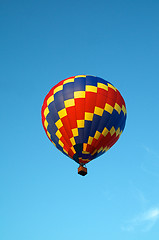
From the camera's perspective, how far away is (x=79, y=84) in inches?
797

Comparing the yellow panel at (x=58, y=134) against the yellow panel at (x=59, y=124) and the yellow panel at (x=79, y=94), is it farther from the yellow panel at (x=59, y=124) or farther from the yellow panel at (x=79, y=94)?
the yellow panel at (x=79, y=94)

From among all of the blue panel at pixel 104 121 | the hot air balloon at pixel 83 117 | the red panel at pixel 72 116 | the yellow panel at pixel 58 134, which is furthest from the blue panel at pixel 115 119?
the yellow panel at pixel 58 134

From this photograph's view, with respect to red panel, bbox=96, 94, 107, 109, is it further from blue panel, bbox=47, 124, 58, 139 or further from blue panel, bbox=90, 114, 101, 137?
Result: blue panel, bbox=47, 124, 58, 139

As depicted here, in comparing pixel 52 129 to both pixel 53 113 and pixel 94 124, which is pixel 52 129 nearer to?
pixel 53 113

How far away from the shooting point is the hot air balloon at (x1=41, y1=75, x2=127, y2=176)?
19.1 meters

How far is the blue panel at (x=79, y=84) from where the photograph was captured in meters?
20.0

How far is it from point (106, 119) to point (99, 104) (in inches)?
38.0

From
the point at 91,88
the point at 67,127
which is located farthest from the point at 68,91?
the point at 67,127

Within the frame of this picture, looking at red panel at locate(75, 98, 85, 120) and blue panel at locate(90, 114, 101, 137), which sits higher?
red panel at locate(75, 98, 85, 120)

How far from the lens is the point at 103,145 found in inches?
774

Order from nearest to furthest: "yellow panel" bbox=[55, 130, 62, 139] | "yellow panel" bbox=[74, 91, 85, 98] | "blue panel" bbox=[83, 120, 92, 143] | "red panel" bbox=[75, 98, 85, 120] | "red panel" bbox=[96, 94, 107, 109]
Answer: "blue panel" bbox=[83, 120, 92, 143] → "red panel" bbox=[75, 98, 85, 120] → "red panel" bbox=[96, 94, 107, 109] → "yellow panel" bbox=[74, 91, 85, 98] → "yellow panel" bbox=[55, 130, 62, 139]

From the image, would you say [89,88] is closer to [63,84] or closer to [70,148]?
[63,84]

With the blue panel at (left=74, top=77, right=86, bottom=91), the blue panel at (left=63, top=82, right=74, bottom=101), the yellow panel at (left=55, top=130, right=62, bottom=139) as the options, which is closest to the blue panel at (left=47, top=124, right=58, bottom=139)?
the yellow panel at (left=55, top=130, right=62, bottom=139)

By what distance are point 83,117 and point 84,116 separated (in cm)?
8
